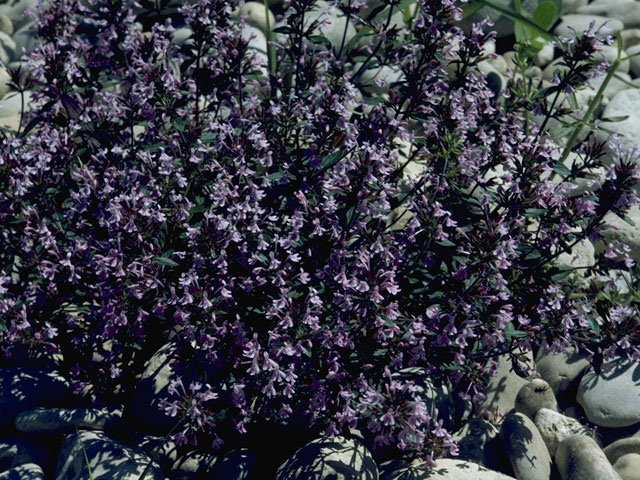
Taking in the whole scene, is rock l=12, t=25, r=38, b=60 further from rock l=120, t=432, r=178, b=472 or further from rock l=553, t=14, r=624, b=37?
rock l=553, t=14, r=624, b=37

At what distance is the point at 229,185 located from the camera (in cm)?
400

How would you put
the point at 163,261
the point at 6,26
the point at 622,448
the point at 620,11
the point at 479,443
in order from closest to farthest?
the point at 163,261, the point at 479,443, the point at 622,448, the point at 6,26, the point at 620,11

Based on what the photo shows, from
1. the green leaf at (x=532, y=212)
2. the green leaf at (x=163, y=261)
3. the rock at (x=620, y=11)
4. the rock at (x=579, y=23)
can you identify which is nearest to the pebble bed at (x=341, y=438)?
the green leaf at (x=532, y=212)

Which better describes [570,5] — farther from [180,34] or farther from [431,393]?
[431,393]

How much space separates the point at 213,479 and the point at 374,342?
46.8 inches

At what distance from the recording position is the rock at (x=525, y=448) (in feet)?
14.5

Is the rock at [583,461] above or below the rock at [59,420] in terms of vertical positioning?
below

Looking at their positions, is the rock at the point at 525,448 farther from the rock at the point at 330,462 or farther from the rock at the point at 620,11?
the rock at the point at 620,11

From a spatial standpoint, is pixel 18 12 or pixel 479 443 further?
pixel 18 12

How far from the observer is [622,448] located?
4.71 metres

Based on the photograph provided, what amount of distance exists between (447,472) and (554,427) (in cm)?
101

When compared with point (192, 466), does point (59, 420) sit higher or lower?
higher

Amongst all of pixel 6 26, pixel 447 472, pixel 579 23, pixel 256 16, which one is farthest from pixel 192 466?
pixel 579 23

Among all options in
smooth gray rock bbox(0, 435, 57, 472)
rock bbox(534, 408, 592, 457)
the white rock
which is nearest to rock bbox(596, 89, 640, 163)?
the white rock
